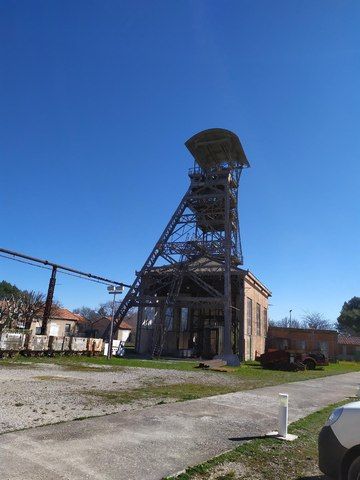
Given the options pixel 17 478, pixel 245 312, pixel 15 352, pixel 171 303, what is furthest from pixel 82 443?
pixel 245 312

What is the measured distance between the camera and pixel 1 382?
12.5m

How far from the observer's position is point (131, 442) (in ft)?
20.9

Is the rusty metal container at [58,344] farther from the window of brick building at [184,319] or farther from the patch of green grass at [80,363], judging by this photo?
the window of brick building at [184,319]

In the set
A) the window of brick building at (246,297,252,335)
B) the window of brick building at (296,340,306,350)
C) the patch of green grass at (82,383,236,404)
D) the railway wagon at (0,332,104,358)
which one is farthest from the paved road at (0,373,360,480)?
the window of brick building at (296,340,306,350)

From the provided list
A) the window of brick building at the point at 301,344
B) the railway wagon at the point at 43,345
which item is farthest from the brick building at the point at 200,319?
the window of brick building at the point at 301,344

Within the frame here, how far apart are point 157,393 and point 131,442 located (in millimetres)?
6128

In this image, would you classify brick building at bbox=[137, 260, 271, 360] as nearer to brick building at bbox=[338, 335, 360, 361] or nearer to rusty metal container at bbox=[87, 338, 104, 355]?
rusty metal container at bbox=[87, 338, 104, 355]

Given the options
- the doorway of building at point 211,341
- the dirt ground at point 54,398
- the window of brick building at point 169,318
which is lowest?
the dirt ground at point 54,398

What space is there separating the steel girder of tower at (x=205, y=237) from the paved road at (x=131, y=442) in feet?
77.1

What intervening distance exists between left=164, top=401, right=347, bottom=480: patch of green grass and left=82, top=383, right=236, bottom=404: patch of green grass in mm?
4270

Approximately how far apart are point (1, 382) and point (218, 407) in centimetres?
677

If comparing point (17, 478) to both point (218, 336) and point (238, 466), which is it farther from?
point (218, 336)

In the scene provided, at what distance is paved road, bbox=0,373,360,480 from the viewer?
5004mm

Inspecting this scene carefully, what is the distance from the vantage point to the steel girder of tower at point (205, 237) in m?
35.1
